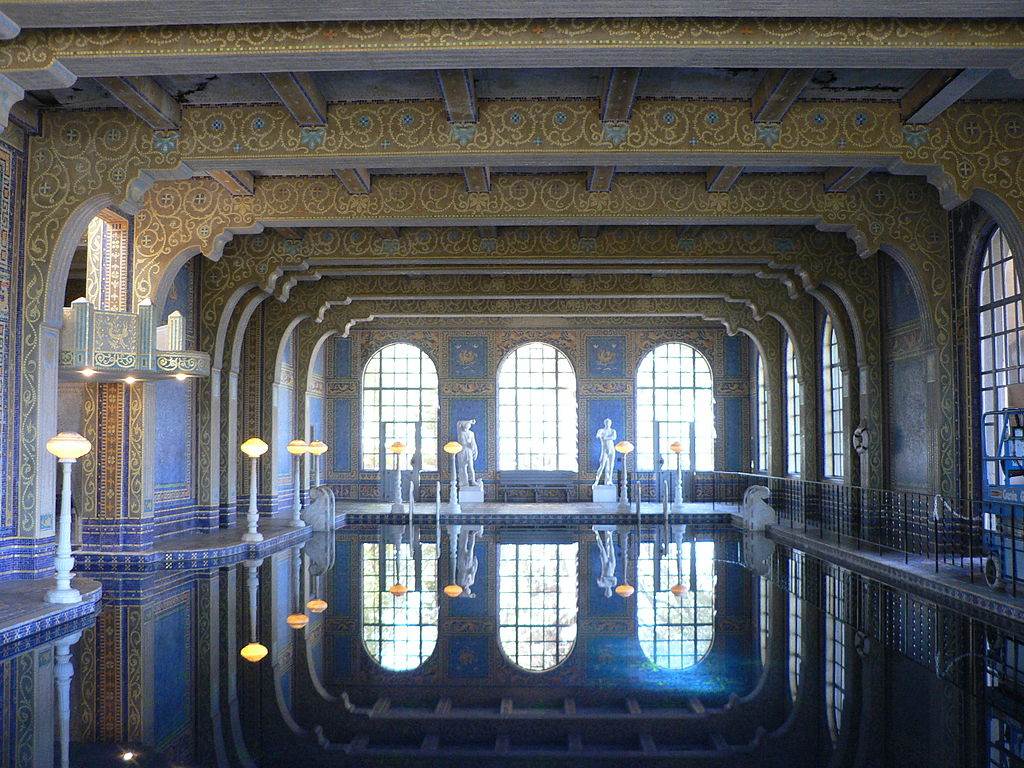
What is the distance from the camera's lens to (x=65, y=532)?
30.7ft

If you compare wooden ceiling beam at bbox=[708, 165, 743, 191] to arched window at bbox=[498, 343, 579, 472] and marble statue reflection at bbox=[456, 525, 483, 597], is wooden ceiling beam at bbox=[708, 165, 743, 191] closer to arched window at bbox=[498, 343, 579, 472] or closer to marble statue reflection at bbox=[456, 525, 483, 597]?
marble statue reflection at bbox=[456, 525, 483, 597]

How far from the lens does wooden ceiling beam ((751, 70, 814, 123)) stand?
31.3 ft

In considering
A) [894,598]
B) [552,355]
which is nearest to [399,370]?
[552,355]

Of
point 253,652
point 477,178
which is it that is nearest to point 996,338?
point 477,178

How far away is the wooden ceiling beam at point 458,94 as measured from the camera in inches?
375

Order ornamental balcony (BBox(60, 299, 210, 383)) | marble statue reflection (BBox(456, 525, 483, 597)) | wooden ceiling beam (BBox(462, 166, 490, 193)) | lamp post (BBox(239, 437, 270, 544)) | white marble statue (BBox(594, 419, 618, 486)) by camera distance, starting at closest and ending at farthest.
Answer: marble statue reflection (BBox(456, 525, 483, 597)) < ornamental balcony (BBox(60, 299, 210, 383)) < wooden ceiling beam (BBox(462, 166, 490, 193)) < lamp post (BBox(239, 437, 270, 544)) < white marble statue (BBox(594, 419, 618, 486))

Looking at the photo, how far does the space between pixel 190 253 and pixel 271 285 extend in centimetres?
276

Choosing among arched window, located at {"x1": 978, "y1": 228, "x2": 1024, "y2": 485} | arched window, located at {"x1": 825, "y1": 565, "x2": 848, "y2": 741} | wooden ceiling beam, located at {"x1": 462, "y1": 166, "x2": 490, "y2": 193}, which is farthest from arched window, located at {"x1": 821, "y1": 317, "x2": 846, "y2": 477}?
wooden ceiling beam, located at {"x1": 462, "y1": 166, "x2": 490, "y2": 193}

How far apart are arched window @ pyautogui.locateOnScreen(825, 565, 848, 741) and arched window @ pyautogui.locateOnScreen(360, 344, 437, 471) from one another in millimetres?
15897

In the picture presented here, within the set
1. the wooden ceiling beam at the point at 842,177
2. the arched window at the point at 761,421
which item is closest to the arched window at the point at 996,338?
the wooden ceiling beam at the point at 842,177

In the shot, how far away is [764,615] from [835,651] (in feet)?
5.23

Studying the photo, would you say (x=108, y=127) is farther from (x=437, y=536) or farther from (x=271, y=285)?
(x=437, y=536)

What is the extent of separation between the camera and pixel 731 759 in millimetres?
4852

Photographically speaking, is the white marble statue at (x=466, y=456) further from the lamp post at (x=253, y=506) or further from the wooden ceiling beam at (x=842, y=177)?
the wooden ceiling beam at (x=842, y=177)
